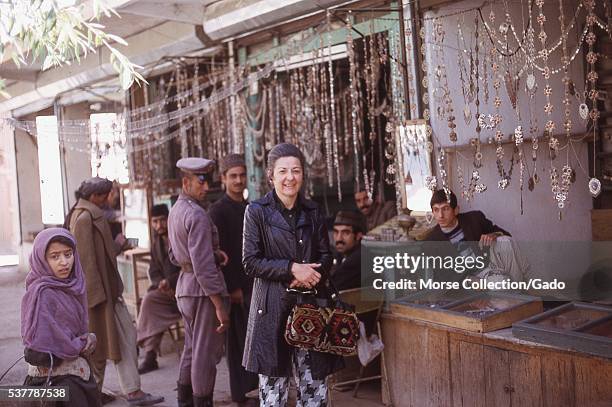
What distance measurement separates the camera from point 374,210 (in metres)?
7.20

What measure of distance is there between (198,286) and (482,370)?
1832 mm

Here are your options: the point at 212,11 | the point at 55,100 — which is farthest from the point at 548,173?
the point at 55,100

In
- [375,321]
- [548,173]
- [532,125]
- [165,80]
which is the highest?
[165,80]

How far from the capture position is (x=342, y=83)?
8609mm

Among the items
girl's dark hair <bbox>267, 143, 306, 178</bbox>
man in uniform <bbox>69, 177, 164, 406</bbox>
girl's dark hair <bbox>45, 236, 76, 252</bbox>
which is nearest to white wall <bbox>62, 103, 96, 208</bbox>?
man in uniform <bbox>69, 177, 164, 406</bbox>

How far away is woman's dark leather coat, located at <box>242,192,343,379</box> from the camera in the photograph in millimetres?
3561

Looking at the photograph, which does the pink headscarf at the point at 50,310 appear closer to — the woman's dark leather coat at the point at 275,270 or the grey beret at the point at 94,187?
the woman's dark leather coat at the point at 275,270

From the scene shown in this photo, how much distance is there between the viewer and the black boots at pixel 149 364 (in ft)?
20.2

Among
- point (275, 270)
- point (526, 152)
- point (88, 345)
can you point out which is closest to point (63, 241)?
point (88, 345)

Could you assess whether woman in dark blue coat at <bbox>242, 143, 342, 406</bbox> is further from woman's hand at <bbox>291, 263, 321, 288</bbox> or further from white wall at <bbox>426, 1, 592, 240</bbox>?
white wall at <bbox>426, 1, 592, 240</bbox>

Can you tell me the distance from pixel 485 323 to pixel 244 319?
1749 mm

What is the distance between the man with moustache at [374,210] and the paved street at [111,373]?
1.99 m

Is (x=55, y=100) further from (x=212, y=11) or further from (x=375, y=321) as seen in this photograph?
(x=375, y=321)

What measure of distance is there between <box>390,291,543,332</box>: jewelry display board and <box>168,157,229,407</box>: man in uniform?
116 centimetres
